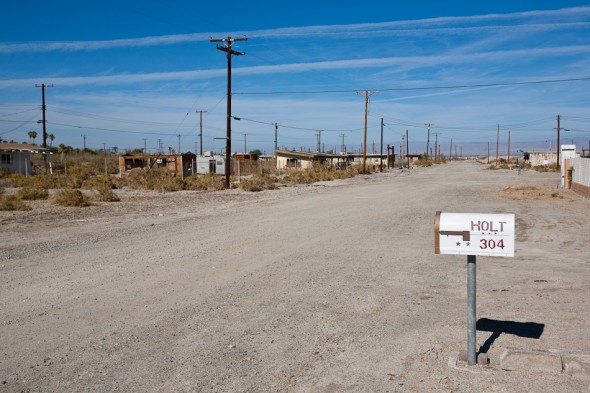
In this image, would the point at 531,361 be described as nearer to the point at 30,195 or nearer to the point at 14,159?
the point at 30,195

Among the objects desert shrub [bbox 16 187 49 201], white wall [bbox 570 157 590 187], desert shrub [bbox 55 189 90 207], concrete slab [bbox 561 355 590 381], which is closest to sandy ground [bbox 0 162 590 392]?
concrete slab [bbox 561 355 590 381]

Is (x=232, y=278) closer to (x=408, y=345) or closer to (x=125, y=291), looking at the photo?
(x=125, y=291)

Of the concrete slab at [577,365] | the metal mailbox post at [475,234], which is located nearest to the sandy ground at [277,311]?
the concrete slab at [577,365]

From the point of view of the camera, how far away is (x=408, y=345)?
228 inches

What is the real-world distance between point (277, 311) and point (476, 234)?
307 centimetres

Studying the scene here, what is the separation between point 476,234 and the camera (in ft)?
15.7

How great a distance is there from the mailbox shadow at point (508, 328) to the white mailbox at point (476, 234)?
4.83 ft

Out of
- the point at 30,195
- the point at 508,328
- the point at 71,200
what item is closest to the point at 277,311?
the point at 508,328

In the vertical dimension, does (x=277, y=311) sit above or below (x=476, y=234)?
below

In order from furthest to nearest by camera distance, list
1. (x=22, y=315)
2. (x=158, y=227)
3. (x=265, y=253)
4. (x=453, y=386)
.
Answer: (x=158, y=227) < (x=265, y=253) < (x=22, y=315) < (x=453, y=386)

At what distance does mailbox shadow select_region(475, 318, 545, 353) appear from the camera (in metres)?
5.99

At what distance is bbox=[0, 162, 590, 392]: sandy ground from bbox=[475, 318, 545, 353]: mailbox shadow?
72mm

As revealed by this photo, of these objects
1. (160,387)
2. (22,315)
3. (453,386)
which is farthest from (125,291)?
(453,386)

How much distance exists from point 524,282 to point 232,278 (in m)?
4.53
